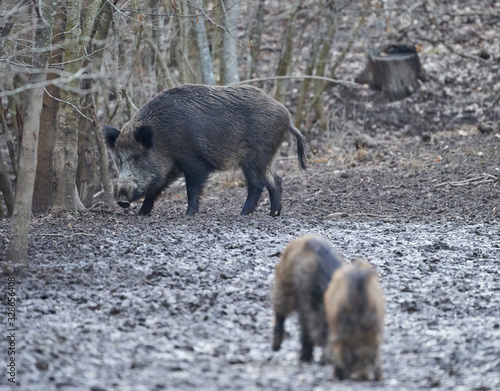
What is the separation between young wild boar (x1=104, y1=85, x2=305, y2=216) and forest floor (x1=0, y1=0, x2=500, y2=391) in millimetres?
539

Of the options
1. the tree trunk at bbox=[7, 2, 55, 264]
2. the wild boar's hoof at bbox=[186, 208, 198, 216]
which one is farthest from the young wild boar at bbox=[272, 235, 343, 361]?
the wild boar's hoof at bbox=[186, 208, 198, 216]

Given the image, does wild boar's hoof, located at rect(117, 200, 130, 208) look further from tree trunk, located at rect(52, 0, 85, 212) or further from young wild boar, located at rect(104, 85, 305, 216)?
tree trunk, located at rect(52, 0, 85, 212)

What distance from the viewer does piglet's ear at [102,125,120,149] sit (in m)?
8.23

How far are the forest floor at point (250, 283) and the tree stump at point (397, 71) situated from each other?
13.9 feet

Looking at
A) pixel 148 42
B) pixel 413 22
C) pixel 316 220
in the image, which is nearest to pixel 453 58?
pixel 413 22

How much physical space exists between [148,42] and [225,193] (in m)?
2.59

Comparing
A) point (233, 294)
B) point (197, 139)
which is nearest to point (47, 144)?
point (197, 139)

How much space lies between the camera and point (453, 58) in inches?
645

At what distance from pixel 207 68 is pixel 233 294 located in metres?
7.07

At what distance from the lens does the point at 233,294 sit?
189 inches

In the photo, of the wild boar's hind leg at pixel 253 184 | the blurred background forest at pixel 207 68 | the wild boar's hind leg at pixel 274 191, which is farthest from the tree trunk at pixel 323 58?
the wild boar's hind leg at pixel 253 184

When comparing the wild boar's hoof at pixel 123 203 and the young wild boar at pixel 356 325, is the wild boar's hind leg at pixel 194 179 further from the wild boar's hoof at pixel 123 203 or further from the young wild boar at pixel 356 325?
the young wild boar at pixel 356 325

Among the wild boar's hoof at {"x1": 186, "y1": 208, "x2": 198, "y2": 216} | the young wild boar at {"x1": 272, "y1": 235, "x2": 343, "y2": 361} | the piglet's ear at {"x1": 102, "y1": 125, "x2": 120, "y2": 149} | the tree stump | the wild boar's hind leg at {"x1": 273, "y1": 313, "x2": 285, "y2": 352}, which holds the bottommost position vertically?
the wild boar's hoof at {"x1": 186, "y1": 208, "x2": 198, "y2": 216}

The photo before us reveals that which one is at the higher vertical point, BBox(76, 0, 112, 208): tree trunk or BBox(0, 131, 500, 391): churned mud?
BBox(76, 0, 112, 208): tree trunk
